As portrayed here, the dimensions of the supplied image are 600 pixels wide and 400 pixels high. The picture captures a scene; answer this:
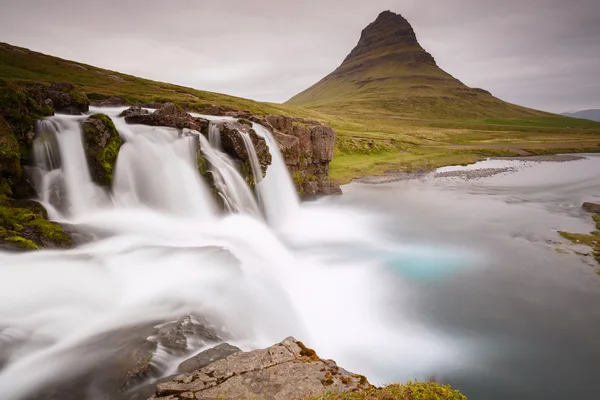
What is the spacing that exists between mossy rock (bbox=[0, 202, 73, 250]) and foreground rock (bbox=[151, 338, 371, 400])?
796 cm

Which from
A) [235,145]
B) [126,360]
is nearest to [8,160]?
[126,360]

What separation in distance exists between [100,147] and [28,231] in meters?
6.47

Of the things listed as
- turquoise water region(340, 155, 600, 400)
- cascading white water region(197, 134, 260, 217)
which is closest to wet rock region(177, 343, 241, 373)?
turquoise water region(340, 155, 600, 400)

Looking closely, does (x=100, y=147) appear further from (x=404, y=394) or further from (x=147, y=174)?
(x=404, y=394)

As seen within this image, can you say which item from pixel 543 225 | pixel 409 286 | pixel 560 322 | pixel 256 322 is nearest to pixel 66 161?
pixel 256 322

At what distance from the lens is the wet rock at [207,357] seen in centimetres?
653

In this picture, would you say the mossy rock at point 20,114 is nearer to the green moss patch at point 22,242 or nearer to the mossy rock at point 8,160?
the mossy rock at point 8,160

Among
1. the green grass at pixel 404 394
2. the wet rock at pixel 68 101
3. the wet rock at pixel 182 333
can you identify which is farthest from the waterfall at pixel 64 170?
the green grass at pixel 404 394

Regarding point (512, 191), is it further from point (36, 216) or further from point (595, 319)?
point (36, 216)

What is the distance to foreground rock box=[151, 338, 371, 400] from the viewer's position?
5.46 metres

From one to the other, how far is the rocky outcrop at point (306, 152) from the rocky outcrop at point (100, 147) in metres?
14.7

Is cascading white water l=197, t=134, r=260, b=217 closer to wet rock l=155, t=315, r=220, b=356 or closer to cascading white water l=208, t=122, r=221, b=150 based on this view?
cascading white water l=208, t=122, r=221, b=150

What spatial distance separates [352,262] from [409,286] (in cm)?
352

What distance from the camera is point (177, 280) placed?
10.4 metres
